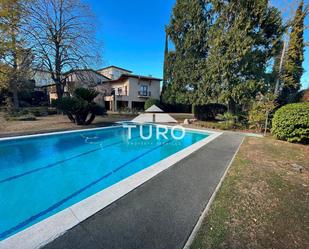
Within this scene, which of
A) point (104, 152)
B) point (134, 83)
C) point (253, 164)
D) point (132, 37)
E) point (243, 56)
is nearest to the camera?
point (253, 164)

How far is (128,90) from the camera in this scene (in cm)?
2486

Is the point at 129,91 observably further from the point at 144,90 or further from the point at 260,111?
the point at 260,111

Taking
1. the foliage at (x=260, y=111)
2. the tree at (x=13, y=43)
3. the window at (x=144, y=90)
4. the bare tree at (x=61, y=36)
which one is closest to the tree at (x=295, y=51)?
the foliage at (x=260, y=111)

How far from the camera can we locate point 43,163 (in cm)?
628

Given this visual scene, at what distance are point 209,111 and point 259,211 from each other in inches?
653

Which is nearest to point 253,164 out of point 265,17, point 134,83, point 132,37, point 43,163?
point 43,163

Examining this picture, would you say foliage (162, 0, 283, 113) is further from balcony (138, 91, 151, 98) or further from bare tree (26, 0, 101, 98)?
balcony (138, 91, 151, 98)

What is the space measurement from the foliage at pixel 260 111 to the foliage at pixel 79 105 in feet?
41.0

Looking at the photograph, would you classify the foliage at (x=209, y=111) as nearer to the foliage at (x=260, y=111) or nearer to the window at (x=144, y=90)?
the foliage at (x=260, y=111)

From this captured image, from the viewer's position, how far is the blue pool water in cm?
370

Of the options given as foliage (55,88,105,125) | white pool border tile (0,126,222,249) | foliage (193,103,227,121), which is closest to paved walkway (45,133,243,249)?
white pool border tile (0,126,222,249)

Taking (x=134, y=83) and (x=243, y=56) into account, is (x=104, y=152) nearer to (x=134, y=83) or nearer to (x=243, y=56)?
(x=243, y=56)

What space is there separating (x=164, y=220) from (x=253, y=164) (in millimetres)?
4148

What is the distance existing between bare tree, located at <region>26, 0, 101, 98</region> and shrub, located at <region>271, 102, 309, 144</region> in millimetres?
16830
